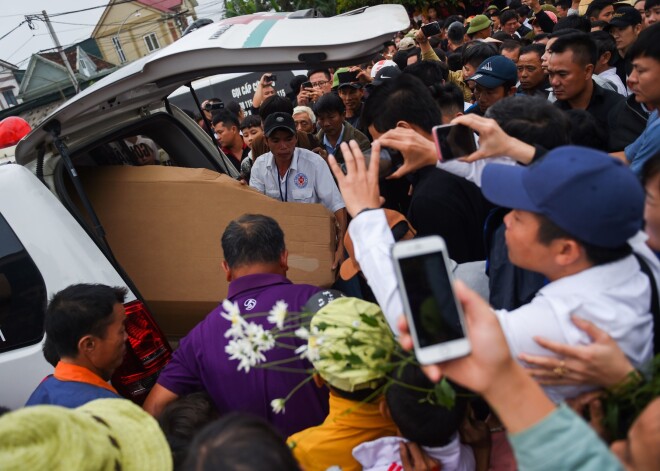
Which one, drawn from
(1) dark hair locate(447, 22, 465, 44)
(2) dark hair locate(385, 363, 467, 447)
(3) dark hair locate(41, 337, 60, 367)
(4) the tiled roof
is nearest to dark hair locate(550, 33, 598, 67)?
(2) dark hair locate(385, 363, 467, 447)

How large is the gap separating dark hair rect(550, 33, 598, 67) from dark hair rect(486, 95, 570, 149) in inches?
62.3

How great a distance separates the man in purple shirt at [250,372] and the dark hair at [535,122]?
1.07 metres

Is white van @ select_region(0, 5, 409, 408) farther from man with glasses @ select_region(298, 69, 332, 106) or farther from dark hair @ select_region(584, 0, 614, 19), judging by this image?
dark hair @ select_region(584, 0, 614, 19)

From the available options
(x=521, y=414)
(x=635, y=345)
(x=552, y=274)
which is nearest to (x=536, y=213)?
(x=552, y=274)

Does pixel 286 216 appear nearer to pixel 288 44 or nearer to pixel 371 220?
pixel 288 44

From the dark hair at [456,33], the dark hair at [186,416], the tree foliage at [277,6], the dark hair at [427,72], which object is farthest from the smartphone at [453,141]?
the tree foliage at [277,6]

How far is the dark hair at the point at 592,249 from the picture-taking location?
1329 mm

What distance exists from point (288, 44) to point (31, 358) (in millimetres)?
1922

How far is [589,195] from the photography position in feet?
4.06

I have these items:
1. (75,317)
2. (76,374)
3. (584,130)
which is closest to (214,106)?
(584,130)

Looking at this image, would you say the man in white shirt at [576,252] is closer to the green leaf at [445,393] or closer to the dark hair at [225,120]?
the green leaf at [445,393]

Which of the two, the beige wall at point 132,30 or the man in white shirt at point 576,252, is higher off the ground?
the man in white shirt at point 576,252

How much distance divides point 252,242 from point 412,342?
143cm

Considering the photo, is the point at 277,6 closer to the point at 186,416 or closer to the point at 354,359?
the point at 186,416
